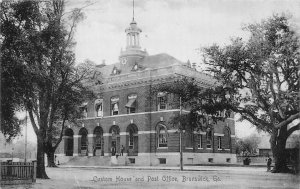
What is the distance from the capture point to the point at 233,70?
24516 millimetres

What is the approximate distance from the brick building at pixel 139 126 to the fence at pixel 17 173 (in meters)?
20.0

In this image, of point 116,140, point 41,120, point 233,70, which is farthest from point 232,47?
point 116,140

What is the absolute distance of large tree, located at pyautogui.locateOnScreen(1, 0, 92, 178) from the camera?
1441 centimetres

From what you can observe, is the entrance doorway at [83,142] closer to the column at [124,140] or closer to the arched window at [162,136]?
the column at [124,140]

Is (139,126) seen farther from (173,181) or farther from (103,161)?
(173,181)

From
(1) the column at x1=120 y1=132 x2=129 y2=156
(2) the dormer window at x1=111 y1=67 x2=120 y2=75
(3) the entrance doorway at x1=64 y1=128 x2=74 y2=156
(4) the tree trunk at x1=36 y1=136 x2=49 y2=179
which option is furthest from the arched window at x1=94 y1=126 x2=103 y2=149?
(4) the tree trunk at x1=36 y1=136 x2=49 y2=179

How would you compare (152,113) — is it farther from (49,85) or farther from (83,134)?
(49,85)

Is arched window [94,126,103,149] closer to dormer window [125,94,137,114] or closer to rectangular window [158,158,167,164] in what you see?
dormer window [125,94,137,114]

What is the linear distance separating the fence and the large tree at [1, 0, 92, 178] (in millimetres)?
1883

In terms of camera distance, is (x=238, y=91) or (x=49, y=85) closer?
(x=49, y=85)

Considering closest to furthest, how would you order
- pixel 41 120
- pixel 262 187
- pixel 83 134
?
pixel 262 187 → pixel 41 120 → pixel 83 134

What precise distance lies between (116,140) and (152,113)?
20.6 feet

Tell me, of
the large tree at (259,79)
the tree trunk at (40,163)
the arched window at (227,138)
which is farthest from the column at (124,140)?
the tree trunk at (40,163)

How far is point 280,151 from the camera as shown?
81.5 feet
